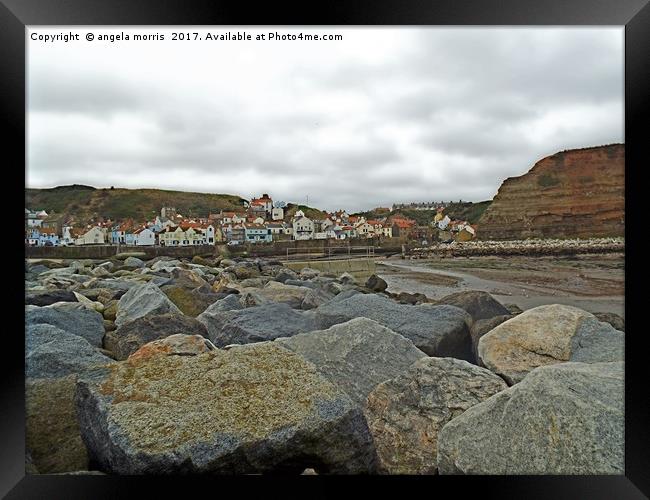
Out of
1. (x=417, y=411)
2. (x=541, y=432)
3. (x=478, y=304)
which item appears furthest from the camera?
(x=478, y=304)

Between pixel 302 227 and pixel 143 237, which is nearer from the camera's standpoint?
pixel 143 237

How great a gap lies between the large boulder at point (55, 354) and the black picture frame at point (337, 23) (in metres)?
0.09

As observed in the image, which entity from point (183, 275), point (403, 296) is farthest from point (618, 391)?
point (183, 275)

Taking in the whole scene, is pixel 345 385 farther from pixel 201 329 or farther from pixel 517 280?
pixel 517 280

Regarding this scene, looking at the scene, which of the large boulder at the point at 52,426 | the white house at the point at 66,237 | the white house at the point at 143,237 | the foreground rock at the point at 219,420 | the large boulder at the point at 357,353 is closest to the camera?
the foreground rock at the point at 219,420

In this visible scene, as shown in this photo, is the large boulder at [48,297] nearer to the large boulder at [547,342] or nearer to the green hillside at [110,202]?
the green hillside at [110,202]

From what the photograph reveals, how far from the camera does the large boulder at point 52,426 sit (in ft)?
11.0

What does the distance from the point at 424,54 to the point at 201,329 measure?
2731 millimetres

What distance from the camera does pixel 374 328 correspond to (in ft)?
11.9

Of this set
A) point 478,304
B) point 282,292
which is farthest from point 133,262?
point 478,304

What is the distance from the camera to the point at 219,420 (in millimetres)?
3219

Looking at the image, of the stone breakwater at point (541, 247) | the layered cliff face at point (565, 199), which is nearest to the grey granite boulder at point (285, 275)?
the stone breakwater at point (541, 247)

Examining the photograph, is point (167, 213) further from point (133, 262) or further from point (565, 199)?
point (565, 199)

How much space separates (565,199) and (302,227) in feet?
6.78
